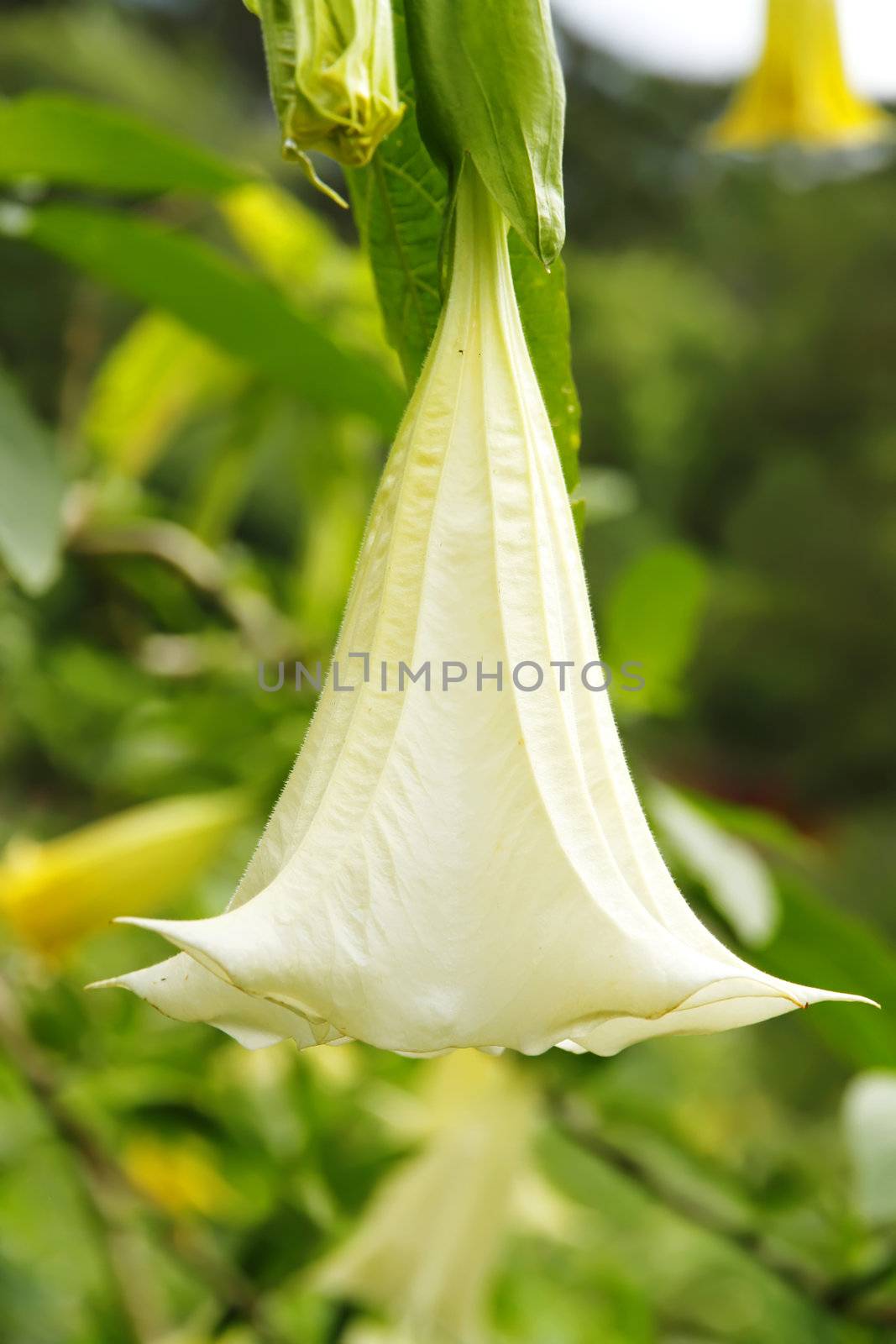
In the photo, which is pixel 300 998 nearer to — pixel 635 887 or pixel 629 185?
pixel 635 887

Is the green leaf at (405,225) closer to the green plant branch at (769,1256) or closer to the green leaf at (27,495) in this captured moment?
the green leaf at (27,495)

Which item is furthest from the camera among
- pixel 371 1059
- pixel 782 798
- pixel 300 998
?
pixel 782 798

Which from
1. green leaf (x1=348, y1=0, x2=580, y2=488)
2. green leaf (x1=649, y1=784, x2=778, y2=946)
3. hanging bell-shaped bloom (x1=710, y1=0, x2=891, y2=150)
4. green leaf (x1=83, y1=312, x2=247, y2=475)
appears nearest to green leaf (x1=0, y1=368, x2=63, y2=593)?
green leaf (x1=348, y1=0, x2=580, y2=488)

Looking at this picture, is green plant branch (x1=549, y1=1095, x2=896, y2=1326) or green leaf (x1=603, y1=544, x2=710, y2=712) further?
green leaf (x1=603, y1=544, x2=710, y2=712)

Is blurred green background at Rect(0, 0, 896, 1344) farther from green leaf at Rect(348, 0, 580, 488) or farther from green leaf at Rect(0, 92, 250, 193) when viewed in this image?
green leaf at Rect(348, 0, 580, 488)

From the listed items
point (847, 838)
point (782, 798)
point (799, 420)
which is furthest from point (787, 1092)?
point (799, 420)

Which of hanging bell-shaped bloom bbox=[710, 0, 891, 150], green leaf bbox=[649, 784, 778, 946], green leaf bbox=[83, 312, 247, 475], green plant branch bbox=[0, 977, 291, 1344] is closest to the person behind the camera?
green leaf bbox=[649, 784, 778, 946]
